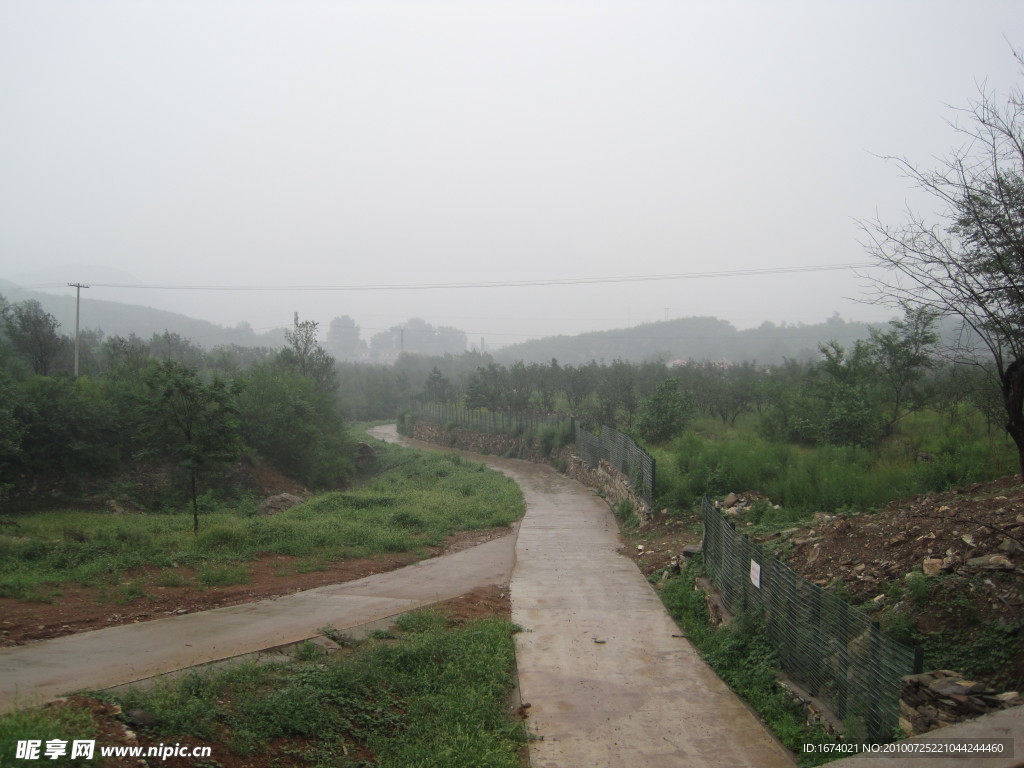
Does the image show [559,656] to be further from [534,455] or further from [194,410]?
[534,455]

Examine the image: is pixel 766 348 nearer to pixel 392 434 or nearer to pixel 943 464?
pixel 392 434

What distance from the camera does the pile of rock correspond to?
452cm

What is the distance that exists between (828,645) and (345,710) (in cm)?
436

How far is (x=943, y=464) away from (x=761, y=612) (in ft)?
20.3

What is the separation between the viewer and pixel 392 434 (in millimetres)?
56000

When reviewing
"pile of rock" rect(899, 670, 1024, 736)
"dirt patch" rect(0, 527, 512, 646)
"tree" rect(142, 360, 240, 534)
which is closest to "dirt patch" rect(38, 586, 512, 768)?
"dirt patch" rect(0, 527, 512, 646)

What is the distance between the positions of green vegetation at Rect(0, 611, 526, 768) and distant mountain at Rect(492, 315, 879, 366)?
11507 cm

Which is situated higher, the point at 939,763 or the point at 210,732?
the point at 939,763

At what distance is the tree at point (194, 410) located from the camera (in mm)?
14172

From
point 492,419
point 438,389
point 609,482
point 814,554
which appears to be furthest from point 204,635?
point 438,389

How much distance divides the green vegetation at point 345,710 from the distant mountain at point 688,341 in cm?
11507

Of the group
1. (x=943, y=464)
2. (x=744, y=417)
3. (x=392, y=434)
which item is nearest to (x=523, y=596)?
(x=943, y=464)

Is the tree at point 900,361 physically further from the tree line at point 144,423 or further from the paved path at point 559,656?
the tree line at point 144,423

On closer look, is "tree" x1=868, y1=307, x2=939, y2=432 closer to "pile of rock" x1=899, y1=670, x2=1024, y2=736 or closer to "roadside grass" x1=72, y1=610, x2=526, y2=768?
"pile of rock" x1=899, y1=670, x2=1024, y2=736
